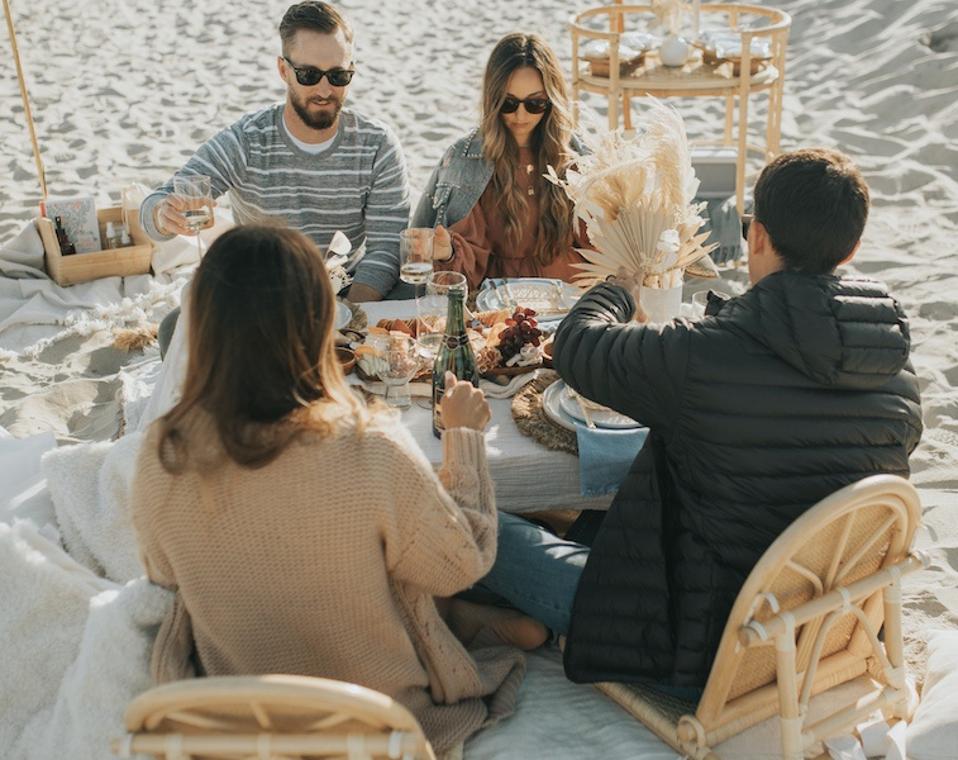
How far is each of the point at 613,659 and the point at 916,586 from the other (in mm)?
1381

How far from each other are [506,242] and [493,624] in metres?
1.89

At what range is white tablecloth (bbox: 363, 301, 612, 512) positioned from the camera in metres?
2.62

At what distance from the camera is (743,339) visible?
83.7 inches

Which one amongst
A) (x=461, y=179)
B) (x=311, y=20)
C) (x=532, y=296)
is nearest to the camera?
(x=532, y=296)

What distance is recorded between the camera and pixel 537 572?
255 cm

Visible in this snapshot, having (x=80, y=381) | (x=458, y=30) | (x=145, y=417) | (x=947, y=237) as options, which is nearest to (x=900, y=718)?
(x=145, y=417)

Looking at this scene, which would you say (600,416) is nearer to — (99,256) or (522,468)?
(522,468)

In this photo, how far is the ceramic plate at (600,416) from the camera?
2.68 metres

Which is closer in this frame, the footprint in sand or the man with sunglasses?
the man with sunglasses

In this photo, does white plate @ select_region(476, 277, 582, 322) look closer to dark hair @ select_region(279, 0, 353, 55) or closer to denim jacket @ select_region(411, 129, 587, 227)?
denim jacket @ select_region(411, 129, 587, 227)

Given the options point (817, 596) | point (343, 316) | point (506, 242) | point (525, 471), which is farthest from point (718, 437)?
point (506, 242)

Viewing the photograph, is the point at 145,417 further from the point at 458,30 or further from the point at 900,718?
the point at 458,30

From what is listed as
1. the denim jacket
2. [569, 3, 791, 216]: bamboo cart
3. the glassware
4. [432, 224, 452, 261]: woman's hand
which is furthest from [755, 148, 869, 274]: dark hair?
[569, 3, 791, 216]: bamboo cart

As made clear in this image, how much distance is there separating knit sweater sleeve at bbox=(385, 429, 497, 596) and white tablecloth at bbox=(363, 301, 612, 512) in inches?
13.4
